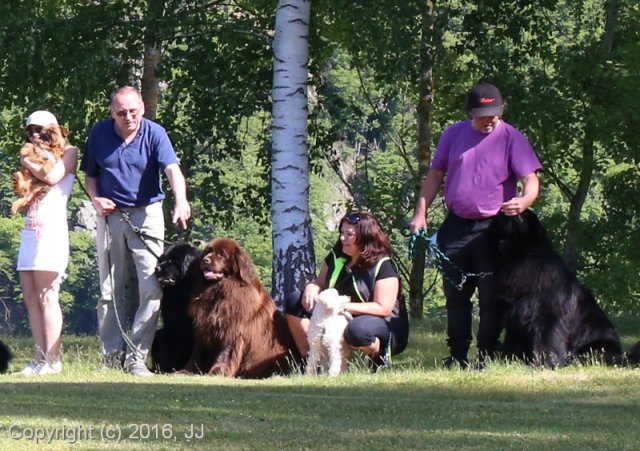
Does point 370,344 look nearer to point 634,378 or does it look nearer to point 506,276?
point 506,276

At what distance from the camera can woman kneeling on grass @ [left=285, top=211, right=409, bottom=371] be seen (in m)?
9.89

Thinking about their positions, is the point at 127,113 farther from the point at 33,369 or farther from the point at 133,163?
the point at 33,369

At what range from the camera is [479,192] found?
380 inches

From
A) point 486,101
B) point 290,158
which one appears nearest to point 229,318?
point 486,101

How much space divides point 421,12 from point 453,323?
19.7ft

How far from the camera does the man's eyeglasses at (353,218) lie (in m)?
9.95

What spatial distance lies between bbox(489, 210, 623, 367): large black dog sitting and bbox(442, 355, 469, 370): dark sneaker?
449mm

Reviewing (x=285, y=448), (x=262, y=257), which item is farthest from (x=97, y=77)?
(x=262, y=257)

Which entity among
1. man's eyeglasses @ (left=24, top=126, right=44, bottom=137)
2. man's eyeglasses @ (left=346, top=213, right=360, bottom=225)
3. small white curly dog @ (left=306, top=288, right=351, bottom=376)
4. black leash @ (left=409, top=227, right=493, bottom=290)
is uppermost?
man's eyeglasses @ (left=24, top=126, right=44, bottom=137)

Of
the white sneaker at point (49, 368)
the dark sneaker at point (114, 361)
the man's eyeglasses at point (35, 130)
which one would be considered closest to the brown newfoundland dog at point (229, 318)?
the dark sneaker at point (114, 361)

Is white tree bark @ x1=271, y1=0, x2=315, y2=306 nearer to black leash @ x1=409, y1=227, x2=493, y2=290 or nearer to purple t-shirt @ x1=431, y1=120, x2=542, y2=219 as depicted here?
black leash @ x1=409, y1=227, x2=493, y2=290

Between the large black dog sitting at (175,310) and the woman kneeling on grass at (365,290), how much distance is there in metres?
0.82

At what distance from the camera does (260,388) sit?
8758 mm

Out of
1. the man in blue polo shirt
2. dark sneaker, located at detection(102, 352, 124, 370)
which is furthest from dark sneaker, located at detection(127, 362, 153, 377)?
dark sneaker, located at detection(102, 352, 124, 370)
